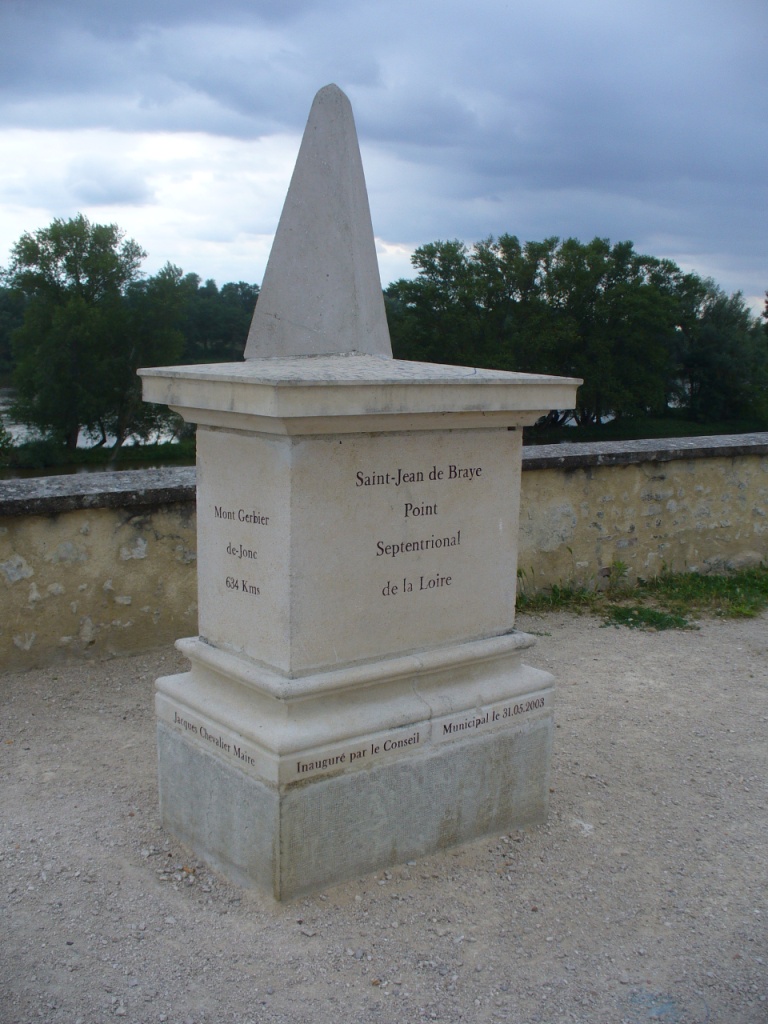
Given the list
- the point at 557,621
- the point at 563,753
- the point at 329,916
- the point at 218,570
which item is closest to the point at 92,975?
the point at 329,916

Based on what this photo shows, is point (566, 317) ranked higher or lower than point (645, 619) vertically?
higher

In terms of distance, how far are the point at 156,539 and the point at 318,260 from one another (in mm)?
2314

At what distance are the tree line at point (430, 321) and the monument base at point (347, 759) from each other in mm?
34330

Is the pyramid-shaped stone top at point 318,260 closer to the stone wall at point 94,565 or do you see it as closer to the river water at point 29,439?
the stone wall at point 94,565

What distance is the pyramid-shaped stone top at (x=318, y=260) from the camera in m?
3.30

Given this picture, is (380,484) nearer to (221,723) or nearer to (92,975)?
(221,723)

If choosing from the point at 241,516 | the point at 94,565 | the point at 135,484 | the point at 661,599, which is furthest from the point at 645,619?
the point at 241,516

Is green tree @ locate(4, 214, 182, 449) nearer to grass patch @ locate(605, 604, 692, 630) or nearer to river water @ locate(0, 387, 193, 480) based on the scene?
river water @ locate(0, 387, 193, 480)

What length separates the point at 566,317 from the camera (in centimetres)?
3944

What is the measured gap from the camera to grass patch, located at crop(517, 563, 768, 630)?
244 inches

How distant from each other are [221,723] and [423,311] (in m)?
37.0

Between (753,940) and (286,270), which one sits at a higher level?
(286,270)

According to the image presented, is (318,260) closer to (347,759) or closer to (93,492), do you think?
(347,759)

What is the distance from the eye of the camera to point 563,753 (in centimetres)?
405
